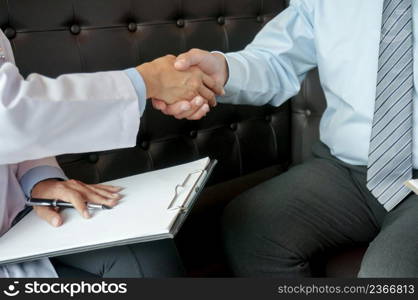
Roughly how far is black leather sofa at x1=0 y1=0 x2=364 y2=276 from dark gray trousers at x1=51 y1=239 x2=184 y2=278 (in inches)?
12.6

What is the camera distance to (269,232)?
3.29 ft

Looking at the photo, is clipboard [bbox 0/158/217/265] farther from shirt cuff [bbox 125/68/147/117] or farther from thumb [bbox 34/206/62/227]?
shirt cuff [bbox 125/68/147/117]

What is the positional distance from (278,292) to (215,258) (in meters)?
0.55

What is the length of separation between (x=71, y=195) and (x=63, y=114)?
6.1 inches

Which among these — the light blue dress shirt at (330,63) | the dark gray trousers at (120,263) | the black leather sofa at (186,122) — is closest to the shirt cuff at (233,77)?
the light blue dress shirt at (330,63)

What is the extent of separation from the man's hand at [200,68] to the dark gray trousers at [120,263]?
0.92 feet

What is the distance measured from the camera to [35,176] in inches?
34.9

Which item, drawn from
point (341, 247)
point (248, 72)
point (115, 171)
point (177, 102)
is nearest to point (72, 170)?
point (115, 171)

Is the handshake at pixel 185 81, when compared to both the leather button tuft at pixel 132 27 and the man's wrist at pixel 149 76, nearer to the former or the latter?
the man's wrist at pixel 149 76

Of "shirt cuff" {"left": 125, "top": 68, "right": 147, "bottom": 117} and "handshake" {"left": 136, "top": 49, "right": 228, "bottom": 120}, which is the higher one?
"shirt cuff" {"left": 125, "top": 68, "right": 147, "bottom": 117}

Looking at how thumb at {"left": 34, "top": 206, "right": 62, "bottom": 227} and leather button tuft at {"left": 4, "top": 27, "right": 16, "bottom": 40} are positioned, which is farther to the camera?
leather button tuft at {"left": 4, "top": 27, "right": 16, "bottom": 40}

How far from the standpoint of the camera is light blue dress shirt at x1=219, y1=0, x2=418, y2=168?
40.1 inches

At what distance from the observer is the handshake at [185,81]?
3.00 feet

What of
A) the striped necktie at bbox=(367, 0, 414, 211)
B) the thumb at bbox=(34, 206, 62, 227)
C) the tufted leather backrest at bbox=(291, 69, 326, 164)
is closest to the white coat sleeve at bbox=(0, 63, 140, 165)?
the thumb at bbox=(34, 206, 62, 227)
